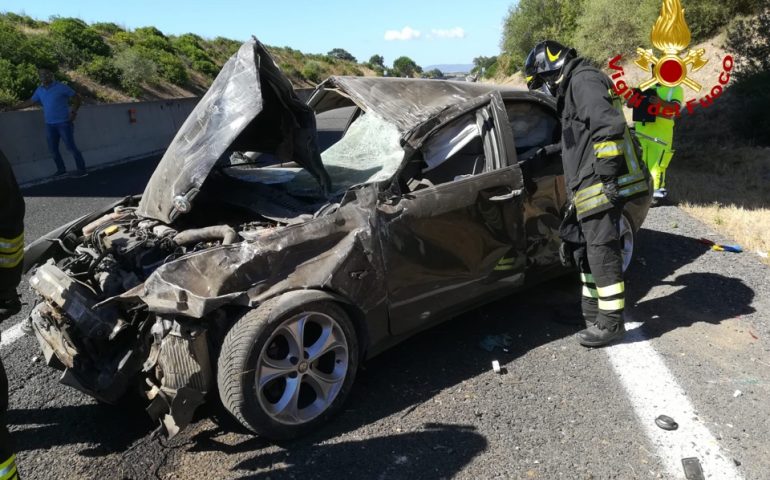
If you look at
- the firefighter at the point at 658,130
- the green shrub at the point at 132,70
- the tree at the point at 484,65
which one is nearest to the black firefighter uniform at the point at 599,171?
the firefighter at the point at 658,130

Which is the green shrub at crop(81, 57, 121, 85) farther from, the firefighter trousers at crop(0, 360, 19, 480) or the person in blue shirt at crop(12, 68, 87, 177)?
the firefighter trousers at crop(0, 360, 19, 480)

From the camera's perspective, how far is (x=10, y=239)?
211cm

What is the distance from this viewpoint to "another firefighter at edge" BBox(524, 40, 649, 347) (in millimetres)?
3357

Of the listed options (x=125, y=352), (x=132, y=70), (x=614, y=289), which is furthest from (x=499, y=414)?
(x=132, y=70)

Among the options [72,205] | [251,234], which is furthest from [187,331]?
[72,205]

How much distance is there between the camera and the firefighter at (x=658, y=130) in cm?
675

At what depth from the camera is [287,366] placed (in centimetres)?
269

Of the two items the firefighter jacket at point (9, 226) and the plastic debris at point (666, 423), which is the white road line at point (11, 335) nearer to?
the firefighter jacket at point (9, 226)

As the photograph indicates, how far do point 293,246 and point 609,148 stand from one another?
1.99 meters

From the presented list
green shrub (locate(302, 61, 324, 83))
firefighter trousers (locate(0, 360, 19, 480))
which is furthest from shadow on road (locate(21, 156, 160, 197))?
green shrub (locate(302, 61, 324, 83))

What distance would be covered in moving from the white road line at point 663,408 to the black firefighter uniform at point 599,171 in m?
0.24

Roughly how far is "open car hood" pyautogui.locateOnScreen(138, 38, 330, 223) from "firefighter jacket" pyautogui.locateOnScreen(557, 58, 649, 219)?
1.63 metres

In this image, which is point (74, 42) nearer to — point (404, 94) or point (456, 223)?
point (404, 94)

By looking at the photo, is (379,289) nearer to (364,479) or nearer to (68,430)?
(364,479)
